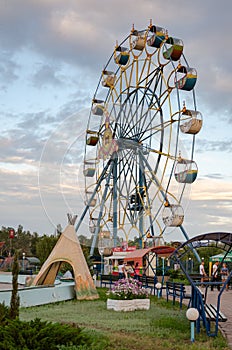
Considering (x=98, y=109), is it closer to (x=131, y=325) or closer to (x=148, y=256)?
(x=148, y=256)

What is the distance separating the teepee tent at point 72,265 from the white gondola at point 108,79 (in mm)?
15211

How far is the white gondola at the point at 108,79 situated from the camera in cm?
3222

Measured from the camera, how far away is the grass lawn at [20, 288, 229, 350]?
348 inches

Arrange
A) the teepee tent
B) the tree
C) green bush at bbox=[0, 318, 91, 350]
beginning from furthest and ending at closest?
the teepee tent, the tree, green bush at bbox=[0, 318, 91, 350]

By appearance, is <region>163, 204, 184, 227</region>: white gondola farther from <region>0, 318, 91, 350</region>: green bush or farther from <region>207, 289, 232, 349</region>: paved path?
<region>0, 318, 91, 350</region>: green bush

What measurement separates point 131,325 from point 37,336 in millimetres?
4488

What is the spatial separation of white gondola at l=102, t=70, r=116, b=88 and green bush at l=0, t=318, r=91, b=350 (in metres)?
26.0

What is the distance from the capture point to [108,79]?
32.4 metres

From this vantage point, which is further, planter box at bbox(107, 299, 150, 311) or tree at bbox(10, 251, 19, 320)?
planter box at bbox(107, 299, 150, 311)

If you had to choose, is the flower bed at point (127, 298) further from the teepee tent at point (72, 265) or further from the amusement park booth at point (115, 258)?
the amusement park booth at point (115, 258)

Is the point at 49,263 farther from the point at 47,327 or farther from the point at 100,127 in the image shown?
the point at 100,127

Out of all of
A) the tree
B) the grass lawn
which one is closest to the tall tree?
the tree

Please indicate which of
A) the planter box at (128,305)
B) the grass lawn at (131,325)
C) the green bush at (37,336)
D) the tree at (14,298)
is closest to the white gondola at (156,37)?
the grass lawn at (131,325)

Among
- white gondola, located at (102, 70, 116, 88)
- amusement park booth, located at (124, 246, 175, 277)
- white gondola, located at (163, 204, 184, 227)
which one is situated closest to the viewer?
amusement park booth, located at (124, 246, 175, 277)
